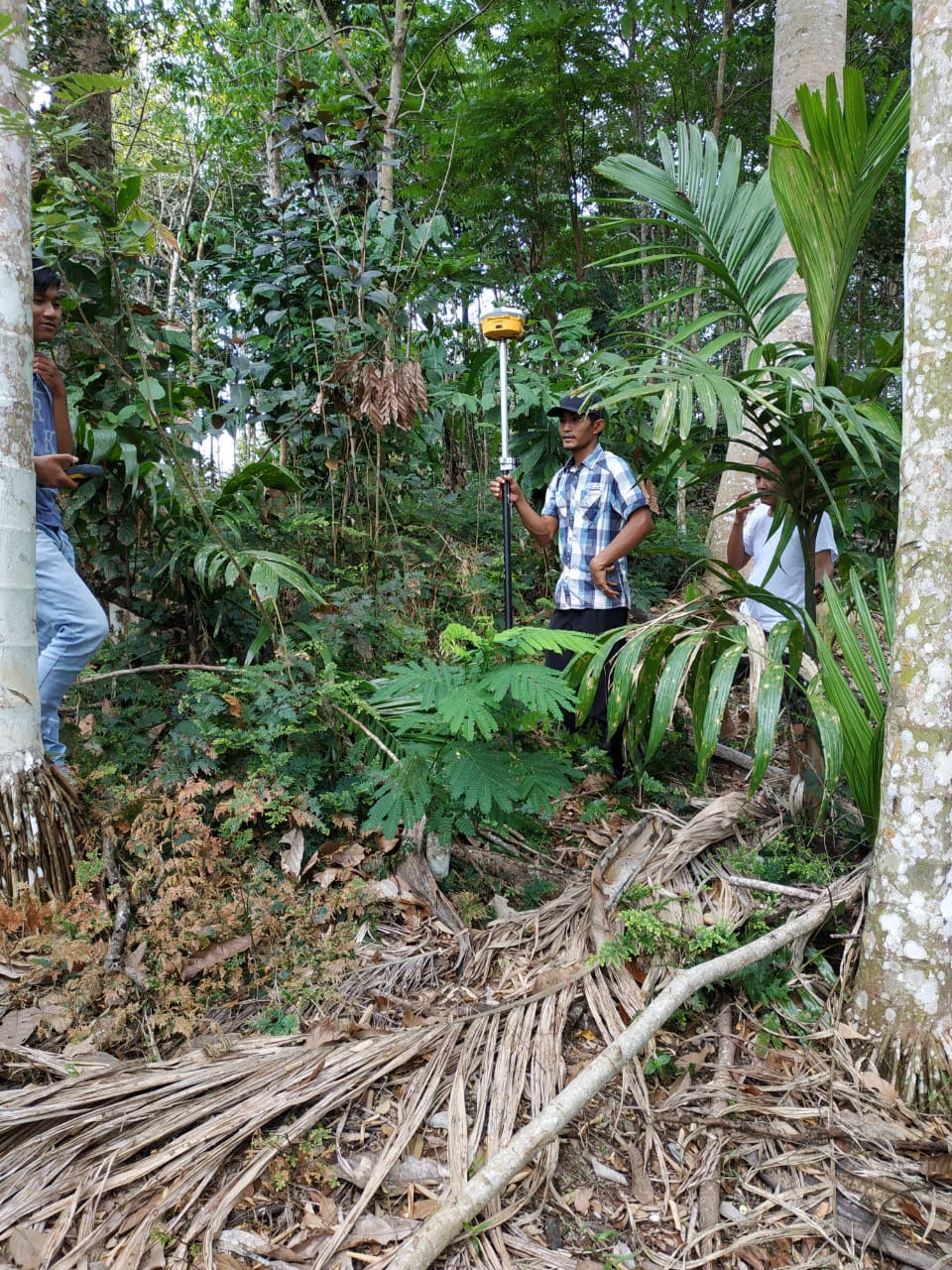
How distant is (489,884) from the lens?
3080 millimetres

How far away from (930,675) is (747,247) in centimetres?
160

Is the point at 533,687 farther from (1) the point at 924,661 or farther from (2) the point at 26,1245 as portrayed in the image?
(2) the point at 26,1245

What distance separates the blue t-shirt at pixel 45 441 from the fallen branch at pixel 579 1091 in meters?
2.69

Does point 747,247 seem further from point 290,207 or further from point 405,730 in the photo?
point 290,207

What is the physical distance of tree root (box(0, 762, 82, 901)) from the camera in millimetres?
2643

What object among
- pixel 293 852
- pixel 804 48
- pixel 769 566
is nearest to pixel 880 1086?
pixel 293 852

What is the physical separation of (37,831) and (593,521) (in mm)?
2604

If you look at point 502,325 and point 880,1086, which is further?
point 502,325

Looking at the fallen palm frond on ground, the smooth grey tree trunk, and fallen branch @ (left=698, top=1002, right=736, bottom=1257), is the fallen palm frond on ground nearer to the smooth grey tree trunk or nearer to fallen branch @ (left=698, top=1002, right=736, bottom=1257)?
fallen branch @ (left=698, top=1002, right=736, bottom=1257)

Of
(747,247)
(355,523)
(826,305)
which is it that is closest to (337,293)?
(355,523)

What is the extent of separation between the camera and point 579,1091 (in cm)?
178

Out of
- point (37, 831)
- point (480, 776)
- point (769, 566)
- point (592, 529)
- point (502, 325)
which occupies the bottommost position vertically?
point (37, 831)

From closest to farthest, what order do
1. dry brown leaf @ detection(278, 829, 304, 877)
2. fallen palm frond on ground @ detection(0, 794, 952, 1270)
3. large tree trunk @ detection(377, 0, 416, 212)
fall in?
fallen palm frond on ground @ detection(0, 794, 952, 1270) → dry brown leaf @ detection(278, 829, 304, 877) → large tree trunk @ detection(377, 0, 416, 212)

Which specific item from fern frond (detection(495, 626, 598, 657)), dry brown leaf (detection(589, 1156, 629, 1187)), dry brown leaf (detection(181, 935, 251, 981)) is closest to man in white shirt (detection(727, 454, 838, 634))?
fern frond (detection(495, 626, 598, 657))
